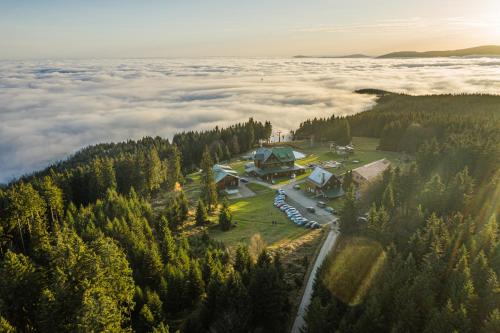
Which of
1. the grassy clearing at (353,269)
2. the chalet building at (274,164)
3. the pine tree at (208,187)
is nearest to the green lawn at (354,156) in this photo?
the chalet building at (274,164)

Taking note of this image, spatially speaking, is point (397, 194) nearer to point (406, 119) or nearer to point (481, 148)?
point (481, 148)

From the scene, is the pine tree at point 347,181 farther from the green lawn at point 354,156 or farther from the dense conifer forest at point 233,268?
the green lawn at point 354,156

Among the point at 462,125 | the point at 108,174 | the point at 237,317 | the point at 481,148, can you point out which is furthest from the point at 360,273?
the point at 462,125

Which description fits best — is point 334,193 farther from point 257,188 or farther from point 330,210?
point 257,188

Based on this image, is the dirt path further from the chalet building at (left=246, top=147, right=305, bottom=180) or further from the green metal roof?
the chalet building at (left=246, top=147, right=305, bottom=180)

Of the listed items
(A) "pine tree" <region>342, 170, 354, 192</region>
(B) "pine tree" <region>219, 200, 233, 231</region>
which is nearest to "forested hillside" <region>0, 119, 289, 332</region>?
(B) "pine tree" <region>219, 200, 233, 231</region>

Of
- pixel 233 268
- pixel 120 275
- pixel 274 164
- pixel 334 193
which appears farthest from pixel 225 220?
pixel 274 164
